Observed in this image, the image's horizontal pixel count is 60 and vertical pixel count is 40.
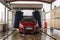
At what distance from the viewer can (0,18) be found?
16.3 metres

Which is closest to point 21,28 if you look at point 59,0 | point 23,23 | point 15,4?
point 23,23

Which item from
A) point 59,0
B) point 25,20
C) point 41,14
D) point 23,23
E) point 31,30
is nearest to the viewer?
point 31,30

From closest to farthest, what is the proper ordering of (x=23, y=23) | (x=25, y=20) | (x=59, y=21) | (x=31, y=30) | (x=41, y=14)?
(x=59, y=21)
(x=31, y=30)
(x=23, y=23)
(x=25, y=20)
(x=41, y=14)

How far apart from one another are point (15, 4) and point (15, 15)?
123 cm

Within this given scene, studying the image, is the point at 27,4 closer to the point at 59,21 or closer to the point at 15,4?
the point at 15,4

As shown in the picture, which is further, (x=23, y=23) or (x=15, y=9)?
(x=15, y=9)

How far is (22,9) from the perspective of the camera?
1933 centimetres

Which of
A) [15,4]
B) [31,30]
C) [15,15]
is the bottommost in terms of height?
[31,30]

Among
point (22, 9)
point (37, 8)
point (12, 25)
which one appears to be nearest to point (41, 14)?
point (37, 8)

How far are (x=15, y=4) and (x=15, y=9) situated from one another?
24.0 inches

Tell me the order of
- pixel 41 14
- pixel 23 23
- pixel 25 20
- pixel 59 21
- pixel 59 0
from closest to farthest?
pixel 59 21 → pixel 23 23 → pixel 25 20 → pixel 59 0 → pixel 41 14

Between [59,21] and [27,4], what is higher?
[27,4]

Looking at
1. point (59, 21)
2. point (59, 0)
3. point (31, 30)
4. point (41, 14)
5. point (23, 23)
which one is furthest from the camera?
point (41, 14)

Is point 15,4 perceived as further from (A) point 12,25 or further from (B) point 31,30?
(B) point 31,30
